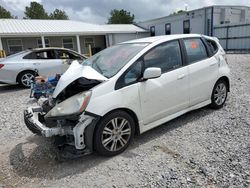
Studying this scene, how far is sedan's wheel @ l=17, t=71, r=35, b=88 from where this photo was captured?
8156 mm

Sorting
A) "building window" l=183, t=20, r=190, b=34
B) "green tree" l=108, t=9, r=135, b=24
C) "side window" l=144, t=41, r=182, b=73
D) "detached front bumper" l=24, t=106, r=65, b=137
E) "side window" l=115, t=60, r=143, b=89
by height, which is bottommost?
"detached front bumper" l=24, t=106, r=65, b=137

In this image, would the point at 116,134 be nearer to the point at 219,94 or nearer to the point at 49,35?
the point at 219,94

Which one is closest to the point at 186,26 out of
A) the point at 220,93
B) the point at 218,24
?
the point at 218,24

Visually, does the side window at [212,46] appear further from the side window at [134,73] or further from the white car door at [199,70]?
the side window at [134,73]

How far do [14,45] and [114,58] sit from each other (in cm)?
2049

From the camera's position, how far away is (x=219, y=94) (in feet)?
15.8

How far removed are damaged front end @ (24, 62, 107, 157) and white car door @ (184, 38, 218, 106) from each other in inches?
73.1

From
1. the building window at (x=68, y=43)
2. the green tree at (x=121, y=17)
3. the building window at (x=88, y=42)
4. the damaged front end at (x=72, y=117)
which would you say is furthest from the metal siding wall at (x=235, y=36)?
the green tree at (x=121, y=17)

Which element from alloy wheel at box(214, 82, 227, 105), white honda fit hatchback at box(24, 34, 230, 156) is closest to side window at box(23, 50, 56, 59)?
white honda fit hatchback at box(24, 34, 230, 156)

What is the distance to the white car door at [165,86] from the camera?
347 cm

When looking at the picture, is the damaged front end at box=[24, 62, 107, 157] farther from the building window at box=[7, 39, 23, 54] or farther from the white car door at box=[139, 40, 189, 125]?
the building window at box=[7, 39, 23, 54]

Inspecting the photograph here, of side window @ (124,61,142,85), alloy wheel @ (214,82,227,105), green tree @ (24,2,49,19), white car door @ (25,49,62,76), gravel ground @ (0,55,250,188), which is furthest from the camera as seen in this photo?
green tree @ (24,2,49,19)

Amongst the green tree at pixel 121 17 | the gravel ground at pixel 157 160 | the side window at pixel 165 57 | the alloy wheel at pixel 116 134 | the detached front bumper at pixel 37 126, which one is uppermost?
the green tree at pixel 121 17

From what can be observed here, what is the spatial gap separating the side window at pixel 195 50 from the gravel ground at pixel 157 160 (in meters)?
1.23
